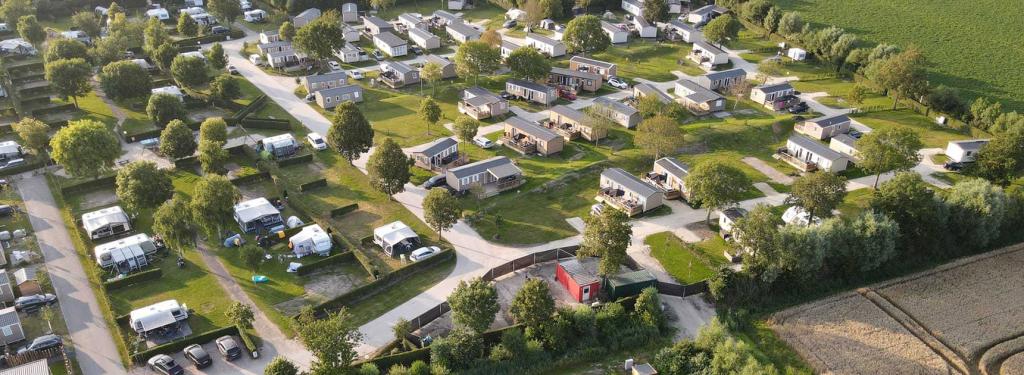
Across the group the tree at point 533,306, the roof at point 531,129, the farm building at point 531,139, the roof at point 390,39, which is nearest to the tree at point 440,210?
the tree at point 533,306

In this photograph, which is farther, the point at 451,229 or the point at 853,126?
the point at 853,126

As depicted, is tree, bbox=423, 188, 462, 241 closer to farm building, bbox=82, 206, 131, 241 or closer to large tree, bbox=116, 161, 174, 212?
large tree, bbox=116, 161, 174, 212

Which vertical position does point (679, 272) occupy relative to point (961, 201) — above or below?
below

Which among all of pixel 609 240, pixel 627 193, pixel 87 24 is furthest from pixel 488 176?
pixel 87 24

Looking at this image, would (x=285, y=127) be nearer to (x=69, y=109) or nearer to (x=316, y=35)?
(x=316, y=35)

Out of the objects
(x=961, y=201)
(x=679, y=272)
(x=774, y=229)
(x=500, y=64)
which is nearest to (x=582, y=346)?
(x=679, y=272)

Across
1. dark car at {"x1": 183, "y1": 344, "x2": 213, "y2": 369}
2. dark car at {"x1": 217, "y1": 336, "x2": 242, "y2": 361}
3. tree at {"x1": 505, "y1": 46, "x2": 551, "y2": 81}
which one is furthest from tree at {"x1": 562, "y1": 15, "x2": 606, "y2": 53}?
dark car at {"x1": 183, "y1": 344, "x2": 213, "y2": 369}

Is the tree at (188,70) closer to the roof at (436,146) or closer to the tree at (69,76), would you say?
the tree at (69,76)
